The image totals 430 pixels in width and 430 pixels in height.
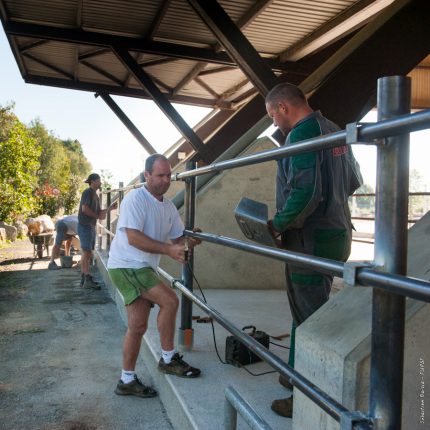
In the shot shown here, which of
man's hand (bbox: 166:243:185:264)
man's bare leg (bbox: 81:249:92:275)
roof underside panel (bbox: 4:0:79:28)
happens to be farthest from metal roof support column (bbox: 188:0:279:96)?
man's bare leg (bbox: 81:249:92:275)

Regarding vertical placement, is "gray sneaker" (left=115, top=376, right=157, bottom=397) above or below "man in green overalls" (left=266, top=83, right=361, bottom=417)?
below

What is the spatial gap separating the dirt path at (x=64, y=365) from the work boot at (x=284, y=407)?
2.37 ft

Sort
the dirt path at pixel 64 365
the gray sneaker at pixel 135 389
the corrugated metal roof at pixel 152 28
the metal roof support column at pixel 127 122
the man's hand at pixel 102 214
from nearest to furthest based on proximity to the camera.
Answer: the dirt path at pixel 64 365, the gray sneaker at pixel 135 389, the corrugated metal roof at pixel 152 28, the man's hand at pixel 102 214, the metal roof support column at pixel 127 122

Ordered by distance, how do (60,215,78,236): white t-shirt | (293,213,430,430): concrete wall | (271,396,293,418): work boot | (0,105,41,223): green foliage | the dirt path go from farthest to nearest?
(0,105,41,223): green foliage, (60,215,78,236): white t-shirt, the dirt path, (271,396,293,418): work boot, (293,213,430,430): concrete wall

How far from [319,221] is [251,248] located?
36.9 inches

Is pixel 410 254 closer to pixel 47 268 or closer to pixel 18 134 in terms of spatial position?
pixel 47 268

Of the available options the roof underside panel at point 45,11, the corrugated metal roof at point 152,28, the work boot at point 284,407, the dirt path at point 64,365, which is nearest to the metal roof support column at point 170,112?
the corrugated metal roof at point 152,28

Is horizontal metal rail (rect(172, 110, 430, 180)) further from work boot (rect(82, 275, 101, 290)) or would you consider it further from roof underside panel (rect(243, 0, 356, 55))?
work boot (rect(82, 275, 101, 290))

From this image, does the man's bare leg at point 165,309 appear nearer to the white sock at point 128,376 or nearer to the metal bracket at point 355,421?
the white sock at point 128,376

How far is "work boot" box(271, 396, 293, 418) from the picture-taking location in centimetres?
260

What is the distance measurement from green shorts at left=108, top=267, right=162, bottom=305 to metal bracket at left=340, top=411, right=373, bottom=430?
2.28 metres

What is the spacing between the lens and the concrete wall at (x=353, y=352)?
1.58 meters

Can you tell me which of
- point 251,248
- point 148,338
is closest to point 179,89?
point 148,338

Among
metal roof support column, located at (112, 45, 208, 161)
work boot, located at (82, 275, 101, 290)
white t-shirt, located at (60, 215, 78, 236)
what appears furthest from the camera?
white t-shirt, located at (60, 215, 78, 236)
